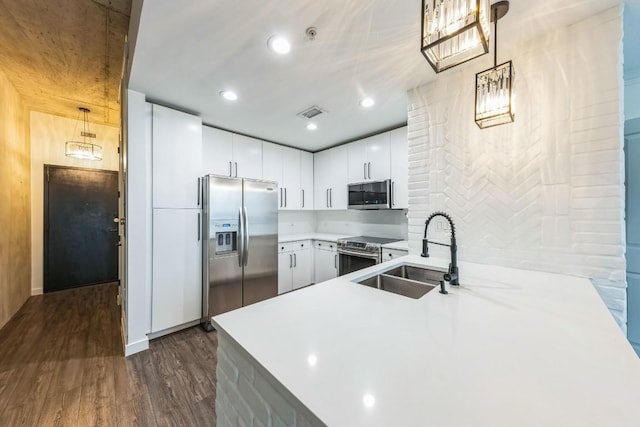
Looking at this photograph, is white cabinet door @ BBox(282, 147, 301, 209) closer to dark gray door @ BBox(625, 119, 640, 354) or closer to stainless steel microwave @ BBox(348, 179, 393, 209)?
stainless steel microwave @ BBox(348, 179, 393, 209)

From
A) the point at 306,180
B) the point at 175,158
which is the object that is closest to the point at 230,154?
the point at 175,158

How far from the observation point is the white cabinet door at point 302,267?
12.8 feet

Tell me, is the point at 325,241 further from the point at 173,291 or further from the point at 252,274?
the point at 173,291

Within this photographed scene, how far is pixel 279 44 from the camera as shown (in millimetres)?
1676

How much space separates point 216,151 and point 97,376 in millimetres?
2519

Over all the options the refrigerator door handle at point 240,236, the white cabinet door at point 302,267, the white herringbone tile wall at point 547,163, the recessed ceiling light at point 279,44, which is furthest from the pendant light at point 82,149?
the white herringbone tile wall at point 547,163

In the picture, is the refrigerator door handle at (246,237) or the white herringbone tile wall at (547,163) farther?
the refrigerator door handle at (246,237)

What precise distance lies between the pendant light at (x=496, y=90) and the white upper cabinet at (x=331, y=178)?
8.36 ft

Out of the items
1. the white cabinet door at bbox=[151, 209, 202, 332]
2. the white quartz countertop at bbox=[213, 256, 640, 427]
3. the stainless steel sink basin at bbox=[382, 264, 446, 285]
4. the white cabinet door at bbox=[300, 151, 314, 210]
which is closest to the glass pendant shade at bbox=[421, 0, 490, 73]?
the white quartz countertop at bbox=[213, 256, 640, 427]

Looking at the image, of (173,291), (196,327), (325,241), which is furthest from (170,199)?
(325,241)

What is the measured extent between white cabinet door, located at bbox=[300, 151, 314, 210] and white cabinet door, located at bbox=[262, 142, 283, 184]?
1.48 feet

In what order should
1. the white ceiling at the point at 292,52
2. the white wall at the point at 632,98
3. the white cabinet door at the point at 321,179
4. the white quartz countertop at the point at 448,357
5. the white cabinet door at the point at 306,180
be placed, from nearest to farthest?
the white quartz countertop at the point at 448,357 < the white ceiling at the point at 292,52 < the white wall at the point at 632,98 < the white cabinet door at the point at 321,179 < the white cabinet door at the point at 306,180

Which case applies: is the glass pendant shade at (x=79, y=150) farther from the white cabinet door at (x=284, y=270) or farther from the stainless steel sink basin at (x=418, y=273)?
the stainless steel sink basin at (x=418, y=273)

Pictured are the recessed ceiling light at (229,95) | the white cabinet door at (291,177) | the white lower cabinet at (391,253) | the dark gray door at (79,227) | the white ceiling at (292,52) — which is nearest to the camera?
the white ceiling at (292,52)
